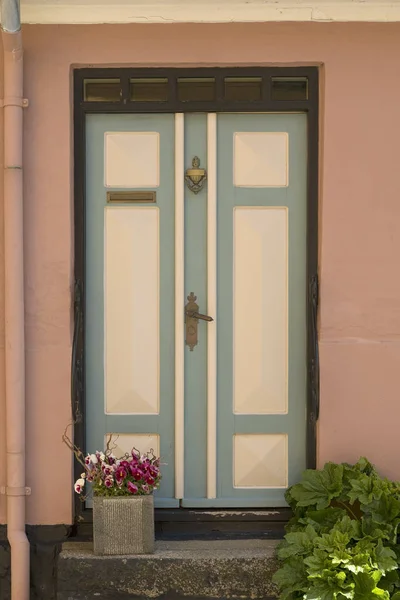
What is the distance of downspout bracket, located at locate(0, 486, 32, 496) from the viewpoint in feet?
16.2

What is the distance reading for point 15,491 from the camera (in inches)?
194

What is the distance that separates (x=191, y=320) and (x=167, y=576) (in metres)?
1.41

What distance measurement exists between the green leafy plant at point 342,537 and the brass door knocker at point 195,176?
173 cm

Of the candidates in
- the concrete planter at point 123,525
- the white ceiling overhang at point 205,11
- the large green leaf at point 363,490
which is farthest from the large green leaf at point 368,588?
the white ceiling overhang at point 205,11

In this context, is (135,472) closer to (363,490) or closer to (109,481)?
(109,481)

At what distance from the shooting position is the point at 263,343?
16.9 feet

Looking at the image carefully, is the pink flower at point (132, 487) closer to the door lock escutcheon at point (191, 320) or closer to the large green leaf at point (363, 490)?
the door lock escutcheon at point (191, 320)

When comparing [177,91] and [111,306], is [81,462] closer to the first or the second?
[111,306]

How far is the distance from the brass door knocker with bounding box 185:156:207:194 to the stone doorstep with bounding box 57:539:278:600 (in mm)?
2036

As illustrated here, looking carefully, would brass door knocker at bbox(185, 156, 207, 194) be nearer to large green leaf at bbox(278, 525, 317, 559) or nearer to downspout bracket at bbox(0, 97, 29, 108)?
downspout bracket at bbox(0, 97, 29, 108)

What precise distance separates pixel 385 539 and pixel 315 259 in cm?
156

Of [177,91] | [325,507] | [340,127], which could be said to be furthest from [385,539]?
[177,91]

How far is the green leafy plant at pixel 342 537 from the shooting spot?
435 centimetres

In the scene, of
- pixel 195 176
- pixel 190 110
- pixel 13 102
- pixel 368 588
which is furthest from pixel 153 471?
pixel 13 102
